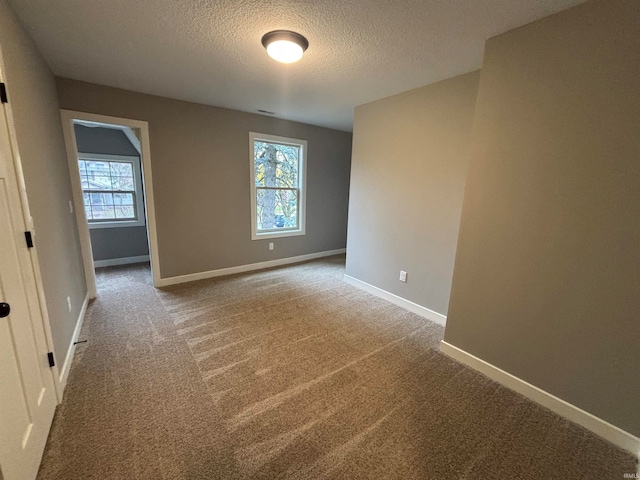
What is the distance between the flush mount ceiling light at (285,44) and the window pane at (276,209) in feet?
8.54

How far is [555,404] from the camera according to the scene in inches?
68.0

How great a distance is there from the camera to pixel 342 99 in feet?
10.5

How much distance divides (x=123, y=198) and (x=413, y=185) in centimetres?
475

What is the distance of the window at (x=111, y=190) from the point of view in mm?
4262

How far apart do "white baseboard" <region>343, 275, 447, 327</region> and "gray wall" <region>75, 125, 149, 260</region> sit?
3729 millimetres

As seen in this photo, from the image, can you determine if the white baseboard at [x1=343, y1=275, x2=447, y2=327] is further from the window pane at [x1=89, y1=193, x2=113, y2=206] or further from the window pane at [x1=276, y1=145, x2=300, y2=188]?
the window pane at [x1=89, y1=193, x2=113, y2=206]

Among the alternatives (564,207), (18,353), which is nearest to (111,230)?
(18,353)

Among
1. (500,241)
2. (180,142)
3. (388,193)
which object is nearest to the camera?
(500,241)

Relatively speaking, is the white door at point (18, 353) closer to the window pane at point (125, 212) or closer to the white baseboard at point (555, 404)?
the white baseboard at point (555, 404)

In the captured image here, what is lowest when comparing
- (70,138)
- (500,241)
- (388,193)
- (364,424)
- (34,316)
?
(364,424)

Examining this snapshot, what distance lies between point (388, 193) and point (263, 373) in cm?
233

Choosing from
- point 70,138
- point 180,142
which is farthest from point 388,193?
point 70,138

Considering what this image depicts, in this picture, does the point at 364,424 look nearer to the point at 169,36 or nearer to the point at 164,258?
the point at 169,36

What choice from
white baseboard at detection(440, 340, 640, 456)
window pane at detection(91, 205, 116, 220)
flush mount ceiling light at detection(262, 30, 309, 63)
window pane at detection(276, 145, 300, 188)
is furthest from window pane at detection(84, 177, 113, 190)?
white baseboard at detection(440, 340, 640, 456)
